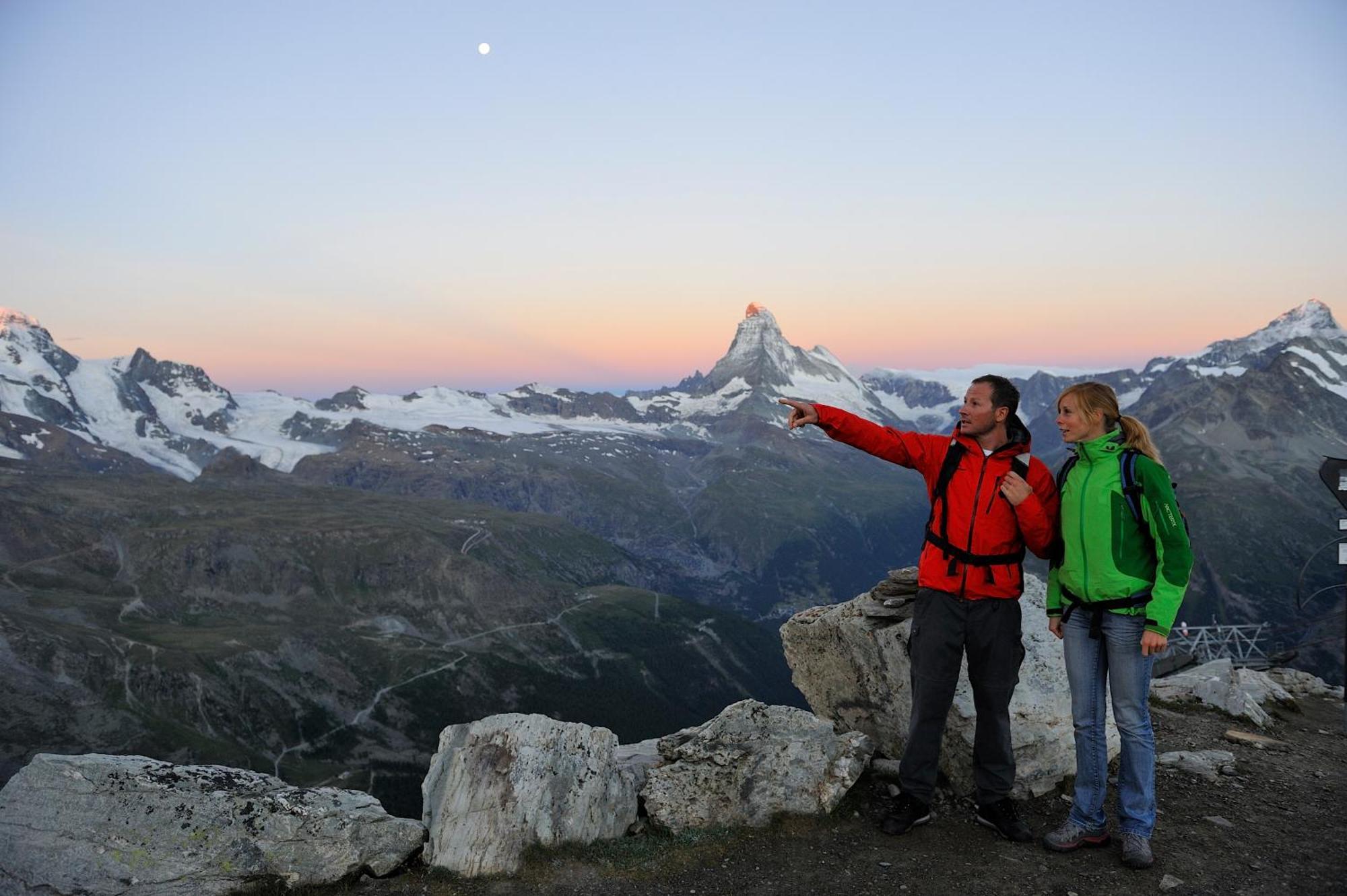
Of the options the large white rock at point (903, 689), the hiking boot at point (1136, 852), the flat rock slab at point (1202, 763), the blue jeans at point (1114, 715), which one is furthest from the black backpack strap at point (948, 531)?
the flat rock slab at point (1202, 763)

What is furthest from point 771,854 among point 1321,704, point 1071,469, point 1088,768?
point 1321,704

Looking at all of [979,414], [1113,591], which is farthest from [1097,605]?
[979,414]

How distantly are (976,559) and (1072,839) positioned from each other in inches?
168

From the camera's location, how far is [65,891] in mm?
10711

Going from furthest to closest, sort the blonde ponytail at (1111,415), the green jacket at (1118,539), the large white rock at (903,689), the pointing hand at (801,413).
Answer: the large white rock at (903,689) < the pointing hand at (801,413) < the blonde ponytail at (1111,415) < the green jacket at (1118,539)

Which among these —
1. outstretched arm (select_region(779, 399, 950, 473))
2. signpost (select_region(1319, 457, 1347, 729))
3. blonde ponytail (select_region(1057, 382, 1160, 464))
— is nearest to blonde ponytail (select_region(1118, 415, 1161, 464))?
blonde ponytail (select_region(1057, 382, 1160, 464))

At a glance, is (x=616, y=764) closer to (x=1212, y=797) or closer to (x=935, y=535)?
(x=935, y=535)

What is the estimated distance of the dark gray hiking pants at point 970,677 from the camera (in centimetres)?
1096

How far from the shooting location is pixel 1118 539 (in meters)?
9.91

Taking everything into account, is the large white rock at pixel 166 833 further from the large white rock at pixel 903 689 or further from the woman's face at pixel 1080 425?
the woman's face at pixel 1080 425

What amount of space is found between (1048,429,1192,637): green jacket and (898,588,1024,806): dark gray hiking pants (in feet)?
3.88

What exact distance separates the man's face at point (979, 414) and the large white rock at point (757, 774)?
250 inches

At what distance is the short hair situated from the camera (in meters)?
10.9

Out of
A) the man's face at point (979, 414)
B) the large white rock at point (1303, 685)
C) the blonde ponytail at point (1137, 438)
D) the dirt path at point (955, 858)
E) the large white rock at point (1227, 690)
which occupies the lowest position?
the large white rock at point (1303, 685)
